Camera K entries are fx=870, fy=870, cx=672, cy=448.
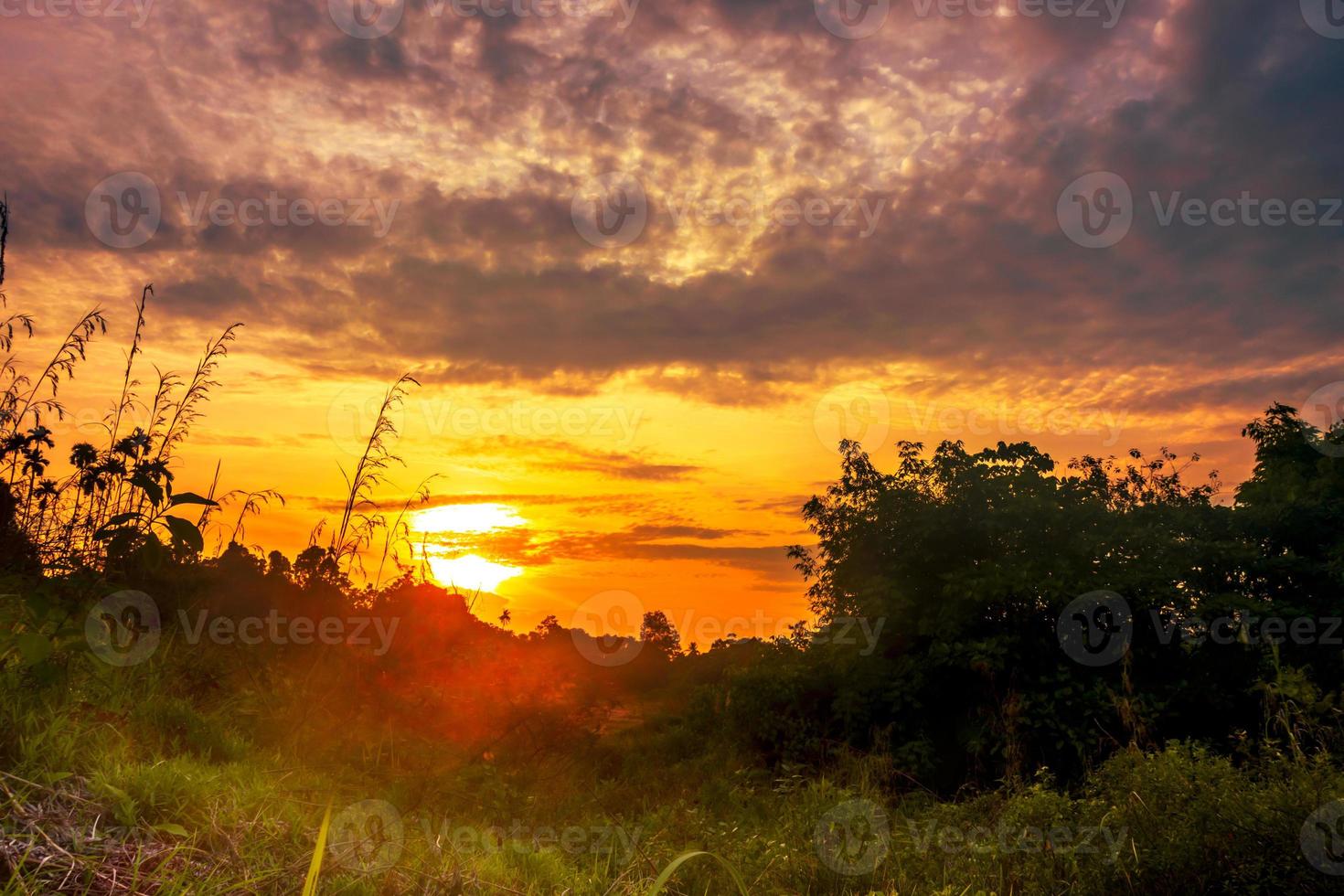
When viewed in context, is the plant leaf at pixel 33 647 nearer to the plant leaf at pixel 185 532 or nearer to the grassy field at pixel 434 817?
the grassy field at pixel 434 817

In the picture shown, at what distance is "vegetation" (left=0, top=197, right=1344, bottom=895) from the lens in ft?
11.6

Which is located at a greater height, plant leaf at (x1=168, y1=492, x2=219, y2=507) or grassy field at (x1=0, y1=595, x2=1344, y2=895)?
plant leaf at (x1=168, y1=492, x2=219, y2=507)

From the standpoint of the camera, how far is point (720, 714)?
12.7 m

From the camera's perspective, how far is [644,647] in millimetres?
18016

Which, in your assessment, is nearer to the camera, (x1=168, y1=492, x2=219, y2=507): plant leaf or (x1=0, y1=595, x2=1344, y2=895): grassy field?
(x1=0, y1=595, x2=1344, y2=895): grassy field

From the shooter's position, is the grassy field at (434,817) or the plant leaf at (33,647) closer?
the grassy field at (434,817)

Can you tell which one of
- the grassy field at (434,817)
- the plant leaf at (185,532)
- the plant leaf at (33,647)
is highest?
the plant leaf at (185,532)

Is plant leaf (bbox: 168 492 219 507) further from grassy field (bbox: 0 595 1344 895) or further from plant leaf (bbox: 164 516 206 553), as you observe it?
grassy field (bbox: 0 595 1344 895)

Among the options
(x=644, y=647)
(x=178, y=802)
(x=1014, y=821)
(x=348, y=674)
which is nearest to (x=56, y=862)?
(x=178, y=802)

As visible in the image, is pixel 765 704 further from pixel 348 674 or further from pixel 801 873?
pixel 801 873

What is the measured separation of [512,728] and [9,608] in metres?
4.50

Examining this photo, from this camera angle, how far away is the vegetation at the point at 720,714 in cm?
352

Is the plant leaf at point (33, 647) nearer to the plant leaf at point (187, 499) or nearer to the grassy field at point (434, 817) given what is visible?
the grassy field at point (434, 817)

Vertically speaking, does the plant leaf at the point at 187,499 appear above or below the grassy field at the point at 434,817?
above
